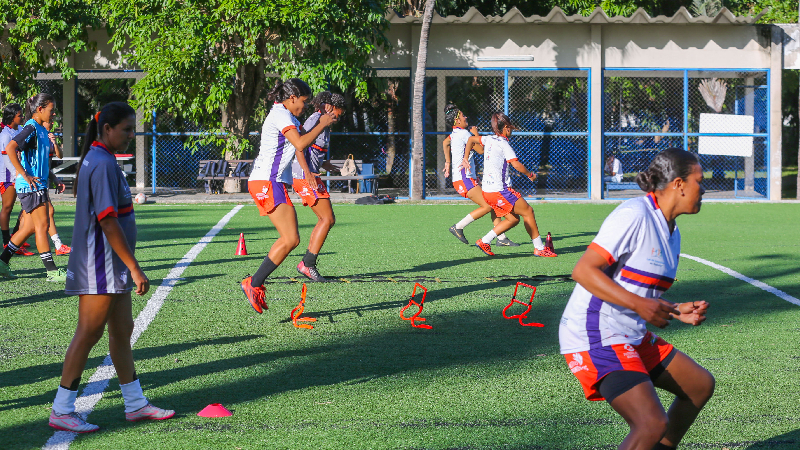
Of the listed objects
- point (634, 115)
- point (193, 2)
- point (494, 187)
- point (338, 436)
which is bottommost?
point (338, 436)

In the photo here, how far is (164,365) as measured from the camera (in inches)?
214

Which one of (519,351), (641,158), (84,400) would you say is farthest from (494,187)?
(641,158)

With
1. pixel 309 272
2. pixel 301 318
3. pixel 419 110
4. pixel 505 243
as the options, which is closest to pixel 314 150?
pixel 309 272

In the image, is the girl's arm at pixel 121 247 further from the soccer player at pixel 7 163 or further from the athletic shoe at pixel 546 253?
the athletic shoe at pixel 546 253

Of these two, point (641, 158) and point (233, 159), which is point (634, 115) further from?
point (233, 159)

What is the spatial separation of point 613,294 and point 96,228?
248cm

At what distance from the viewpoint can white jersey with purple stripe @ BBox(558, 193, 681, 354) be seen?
3.17 metres

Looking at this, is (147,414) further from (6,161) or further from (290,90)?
(6,161)

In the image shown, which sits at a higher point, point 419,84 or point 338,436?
point 419,84

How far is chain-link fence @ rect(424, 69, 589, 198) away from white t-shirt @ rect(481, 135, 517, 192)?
12.1 meters

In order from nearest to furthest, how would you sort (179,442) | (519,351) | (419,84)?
(179,442)
(519,351)
(419,84)

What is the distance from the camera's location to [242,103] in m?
22.1

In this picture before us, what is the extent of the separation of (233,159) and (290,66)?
132 inches

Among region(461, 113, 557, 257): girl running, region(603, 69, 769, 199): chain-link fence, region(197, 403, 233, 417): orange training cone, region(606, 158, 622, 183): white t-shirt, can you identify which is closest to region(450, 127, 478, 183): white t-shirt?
region(461, 113, 557, 257): girl running
